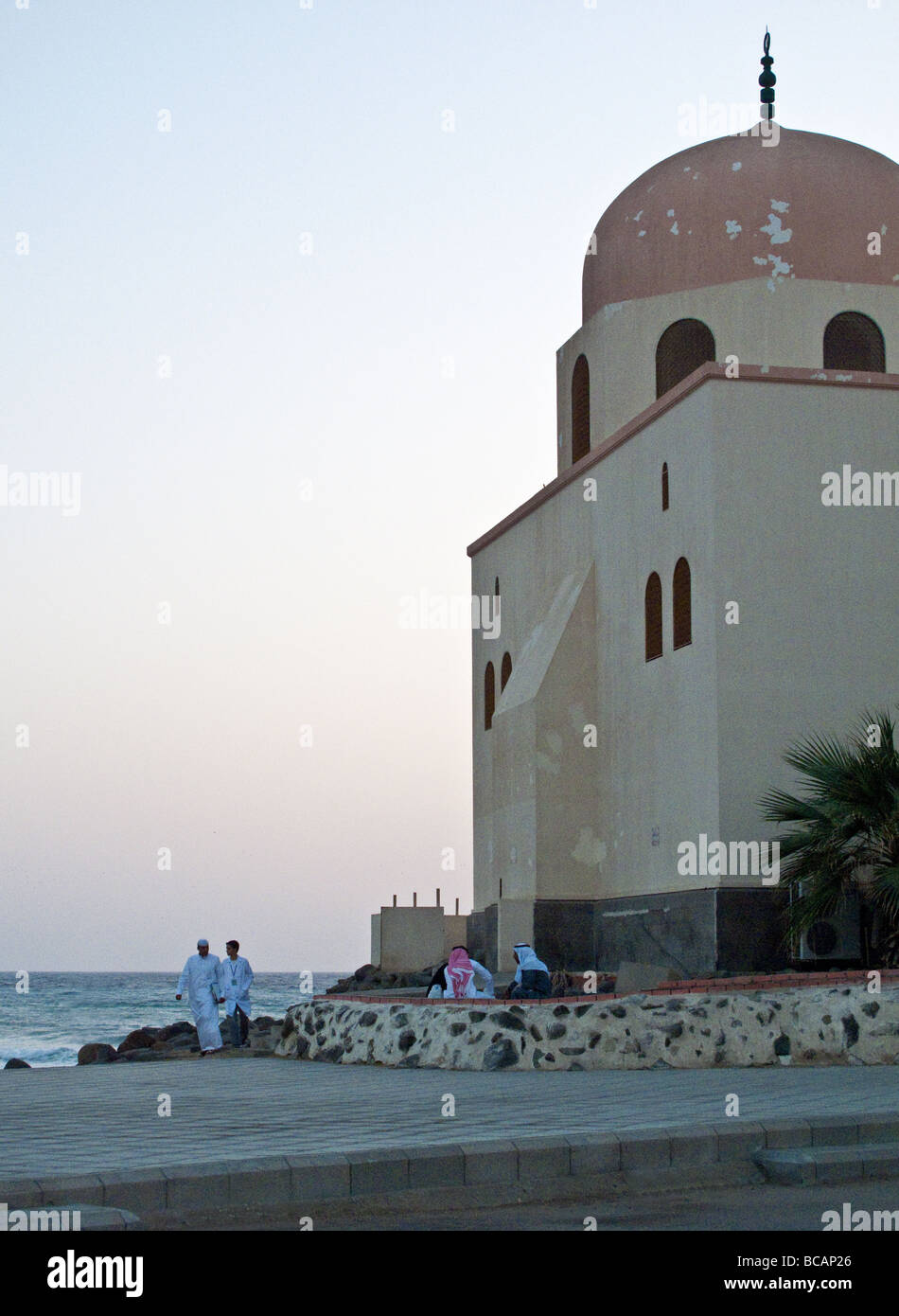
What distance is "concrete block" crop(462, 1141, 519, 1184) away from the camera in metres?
7.93

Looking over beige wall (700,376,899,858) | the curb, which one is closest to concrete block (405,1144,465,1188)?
the curb

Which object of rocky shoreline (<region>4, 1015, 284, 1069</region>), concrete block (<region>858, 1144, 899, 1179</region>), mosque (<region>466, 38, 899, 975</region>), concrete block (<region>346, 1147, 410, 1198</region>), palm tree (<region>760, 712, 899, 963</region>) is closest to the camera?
concrete block (<region>346, 1147, 410, 1198</region>)

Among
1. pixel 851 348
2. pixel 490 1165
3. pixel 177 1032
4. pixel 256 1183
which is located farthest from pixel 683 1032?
pixel 177 1032

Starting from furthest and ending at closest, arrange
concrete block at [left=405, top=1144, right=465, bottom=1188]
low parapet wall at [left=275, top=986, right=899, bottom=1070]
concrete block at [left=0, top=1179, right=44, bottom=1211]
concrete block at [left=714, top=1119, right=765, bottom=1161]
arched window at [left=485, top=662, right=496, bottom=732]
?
arched window at [left=485, top=662, right=496, bottom=732], low parapet wall at [left=275, top=986, right=899, bottom=1070], concrete block at [left=714, top=1119, right=765, bottom=1161], concrete block at [left=405, top=1144, right=465, bottom=1188], concrete block at [left=0, top=1179, right=44, bottom=1211]

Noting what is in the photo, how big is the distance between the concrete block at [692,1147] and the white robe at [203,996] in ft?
33.9

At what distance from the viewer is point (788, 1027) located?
540 inches

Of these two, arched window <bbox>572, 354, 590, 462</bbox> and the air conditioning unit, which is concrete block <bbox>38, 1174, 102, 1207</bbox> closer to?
the air conditioning unit

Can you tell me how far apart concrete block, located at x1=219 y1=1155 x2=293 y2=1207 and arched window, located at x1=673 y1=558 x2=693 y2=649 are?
1382 cm

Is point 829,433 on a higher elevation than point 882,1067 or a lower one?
higher

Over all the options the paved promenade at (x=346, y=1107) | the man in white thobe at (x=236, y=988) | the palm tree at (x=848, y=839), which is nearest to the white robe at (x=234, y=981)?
the man in white thobe at (x=236, y=988)

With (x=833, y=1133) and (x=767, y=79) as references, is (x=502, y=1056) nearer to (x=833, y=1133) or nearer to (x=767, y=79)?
(x=833, y=1133)
